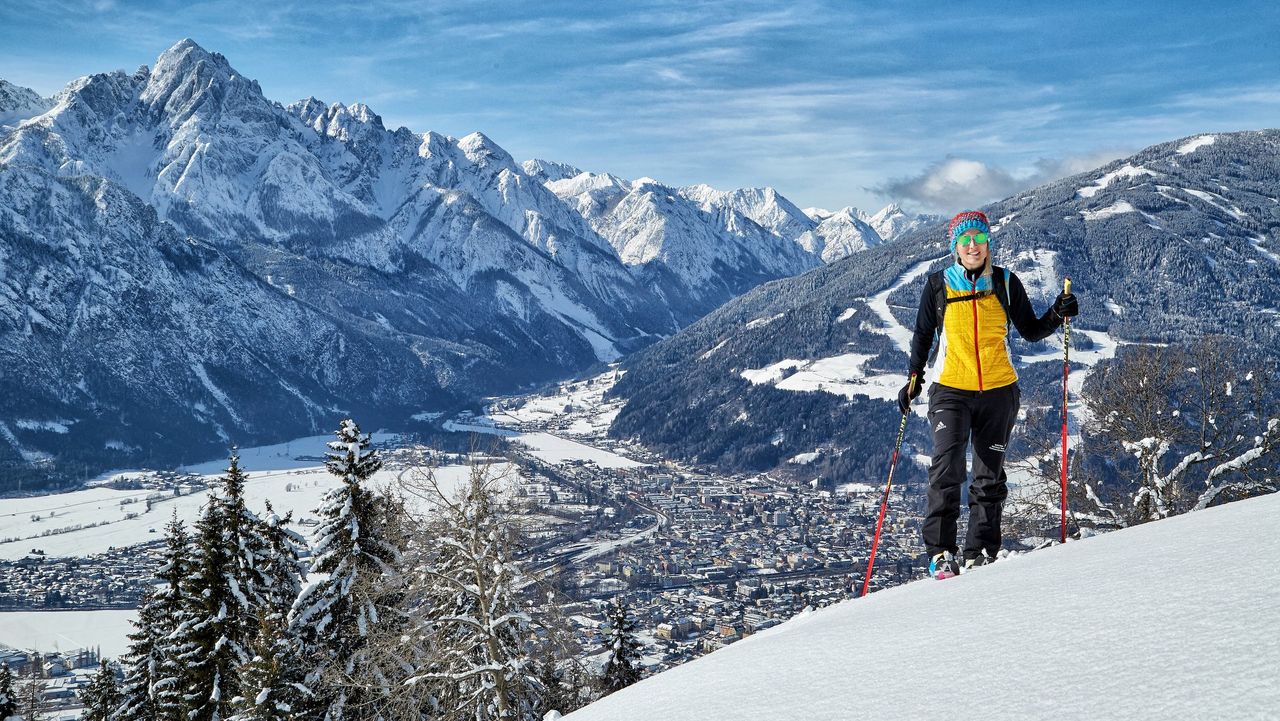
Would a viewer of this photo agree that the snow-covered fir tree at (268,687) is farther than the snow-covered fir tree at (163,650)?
No

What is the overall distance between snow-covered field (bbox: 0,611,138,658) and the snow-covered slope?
2352 inches

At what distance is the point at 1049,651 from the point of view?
281 cm

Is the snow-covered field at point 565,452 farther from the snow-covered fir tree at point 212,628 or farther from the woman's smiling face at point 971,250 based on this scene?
the woman's smiling face at point 971,250

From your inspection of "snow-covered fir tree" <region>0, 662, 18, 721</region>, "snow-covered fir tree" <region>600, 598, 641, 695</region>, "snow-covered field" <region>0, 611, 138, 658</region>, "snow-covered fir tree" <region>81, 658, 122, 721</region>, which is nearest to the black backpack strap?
"snow-covered fir tree" <region>600, 598, 641, 695</region>

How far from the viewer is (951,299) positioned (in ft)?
21.2

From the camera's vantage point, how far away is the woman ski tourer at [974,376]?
6.36 m

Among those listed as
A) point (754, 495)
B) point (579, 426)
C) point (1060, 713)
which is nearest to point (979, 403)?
point (1060, 713)

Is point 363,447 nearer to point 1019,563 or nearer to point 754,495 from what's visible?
point 1019,563

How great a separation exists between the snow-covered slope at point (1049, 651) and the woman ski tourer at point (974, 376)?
1447 millimetres

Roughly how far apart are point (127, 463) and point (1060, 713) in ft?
553

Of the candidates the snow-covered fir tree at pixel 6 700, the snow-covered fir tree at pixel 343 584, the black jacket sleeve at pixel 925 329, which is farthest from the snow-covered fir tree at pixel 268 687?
the black jacket sleeve at pixel 925 329

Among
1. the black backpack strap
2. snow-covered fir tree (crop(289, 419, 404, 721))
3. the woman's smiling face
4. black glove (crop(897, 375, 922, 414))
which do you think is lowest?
snow-covered fir tree (crop(289, 419, 404, 721))

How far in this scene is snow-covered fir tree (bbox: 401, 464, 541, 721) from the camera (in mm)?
10234

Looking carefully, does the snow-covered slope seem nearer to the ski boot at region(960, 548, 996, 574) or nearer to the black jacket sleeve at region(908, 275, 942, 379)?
the ski boot at region(960, 548, 996, 574)
